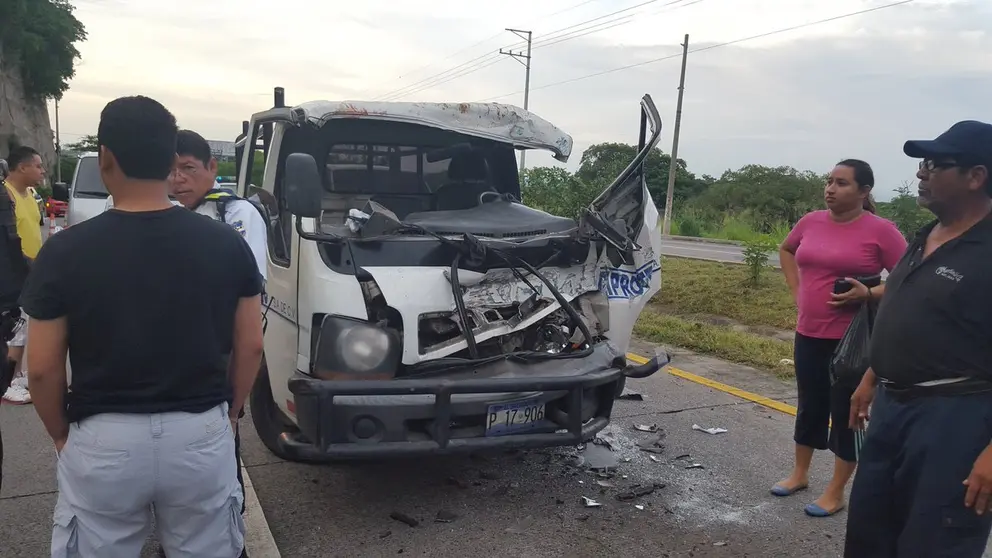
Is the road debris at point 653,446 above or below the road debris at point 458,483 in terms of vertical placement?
above

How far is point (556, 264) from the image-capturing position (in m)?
4.25

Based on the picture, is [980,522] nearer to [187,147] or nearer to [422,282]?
[422,282]

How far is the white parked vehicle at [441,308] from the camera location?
3.37m

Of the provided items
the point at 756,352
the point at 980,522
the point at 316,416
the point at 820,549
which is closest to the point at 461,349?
the point at 316,416

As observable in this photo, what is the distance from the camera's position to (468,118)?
4.57m

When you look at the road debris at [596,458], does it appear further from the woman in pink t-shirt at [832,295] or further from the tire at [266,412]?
the tire at [266,412]

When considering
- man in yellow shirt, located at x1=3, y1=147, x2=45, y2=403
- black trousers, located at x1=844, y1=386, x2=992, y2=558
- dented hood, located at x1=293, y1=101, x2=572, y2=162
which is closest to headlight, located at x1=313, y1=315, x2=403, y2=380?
dented hood, located at x1=293, y1=101, x2=572, y2=162

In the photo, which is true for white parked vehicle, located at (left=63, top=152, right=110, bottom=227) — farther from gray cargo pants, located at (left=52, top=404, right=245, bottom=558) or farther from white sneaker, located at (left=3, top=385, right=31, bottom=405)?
gray cargo pants, located at (left=52, top=404, right=245, bottom=558)

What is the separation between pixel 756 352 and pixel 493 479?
405 centimetres

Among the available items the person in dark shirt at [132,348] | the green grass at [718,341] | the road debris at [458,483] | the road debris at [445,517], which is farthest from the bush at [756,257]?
the person in dark shirt at [132,348]

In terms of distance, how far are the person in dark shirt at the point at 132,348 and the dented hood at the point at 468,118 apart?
81.9 inches

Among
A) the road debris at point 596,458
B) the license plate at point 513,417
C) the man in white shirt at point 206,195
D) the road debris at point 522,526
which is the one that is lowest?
the road debris at point 522,526

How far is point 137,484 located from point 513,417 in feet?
6.25

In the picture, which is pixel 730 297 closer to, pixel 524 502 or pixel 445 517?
pixel 524 502
